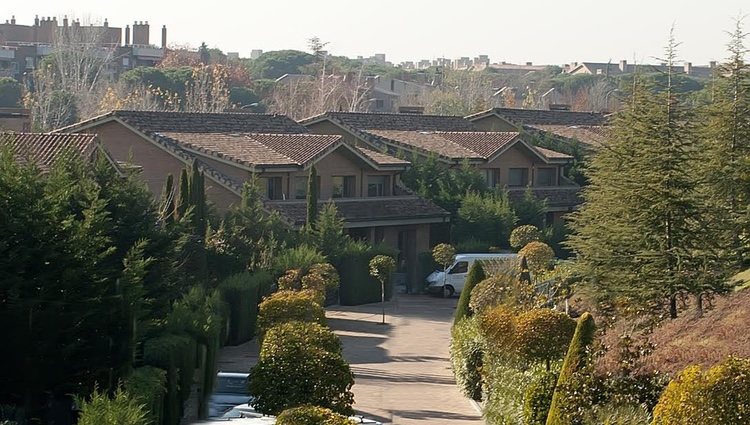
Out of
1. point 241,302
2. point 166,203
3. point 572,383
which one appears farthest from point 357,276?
point 572,383

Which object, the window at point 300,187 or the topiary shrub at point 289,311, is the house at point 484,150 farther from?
the topiary shrub at point 289,311

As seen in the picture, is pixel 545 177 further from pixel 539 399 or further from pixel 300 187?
pixel 539 399

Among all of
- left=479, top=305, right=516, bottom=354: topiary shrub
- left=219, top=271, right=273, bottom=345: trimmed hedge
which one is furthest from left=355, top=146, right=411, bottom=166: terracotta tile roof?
left=479, top=305, right=516, bottom=354: topiary shrub

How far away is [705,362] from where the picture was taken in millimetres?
18547

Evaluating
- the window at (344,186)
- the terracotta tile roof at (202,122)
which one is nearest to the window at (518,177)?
the terracotta tile roof at (202,122)

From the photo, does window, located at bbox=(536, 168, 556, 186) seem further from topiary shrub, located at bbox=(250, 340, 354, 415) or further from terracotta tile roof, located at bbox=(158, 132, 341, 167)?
topiary shrub, located at bbox=(250, 340, 354, 415)

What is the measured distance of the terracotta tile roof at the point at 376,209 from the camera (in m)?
49.2

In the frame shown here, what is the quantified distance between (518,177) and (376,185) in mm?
10326

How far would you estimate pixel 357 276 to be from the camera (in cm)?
4681

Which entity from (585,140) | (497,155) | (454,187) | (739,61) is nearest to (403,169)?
(454,187)

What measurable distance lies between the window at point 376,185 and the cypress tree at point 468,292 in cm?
2040

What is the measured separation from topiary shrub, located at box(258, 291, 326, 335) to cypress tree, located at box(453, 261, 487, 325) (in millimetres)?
4909

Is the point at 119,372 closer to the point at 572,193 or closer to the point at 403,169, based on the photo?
the point at 403,169

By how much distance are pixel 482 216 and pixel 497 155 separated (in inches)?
273
